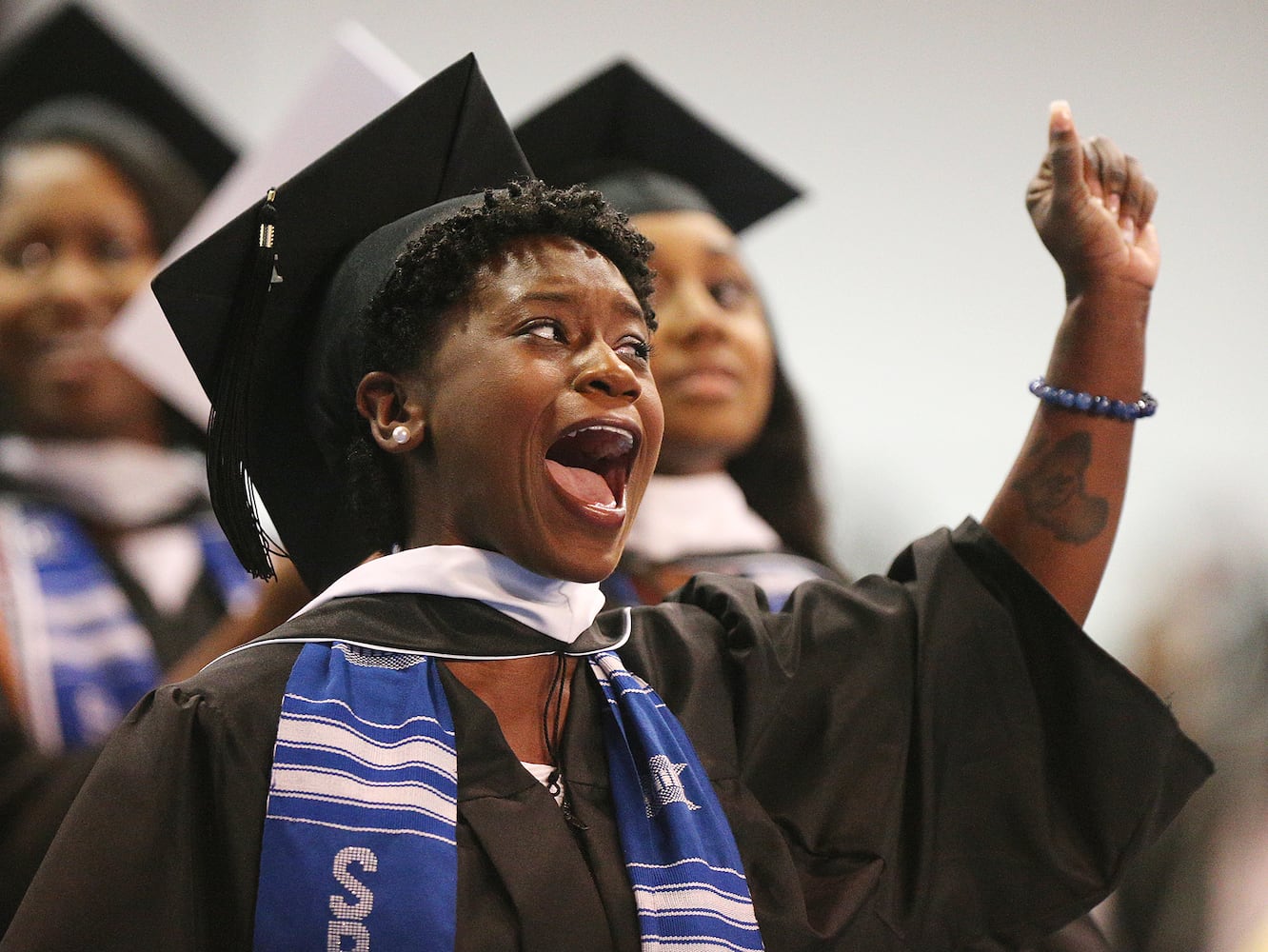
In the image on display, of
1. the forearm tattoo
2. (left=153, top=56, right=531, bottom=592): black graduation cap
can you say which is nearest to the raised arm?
the forearm tattoo

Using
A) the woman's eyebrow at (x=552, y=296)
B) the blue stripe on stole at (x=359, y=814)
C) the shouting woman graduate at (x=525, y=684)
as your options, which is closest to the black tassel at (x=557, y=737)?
the shouting woman graduate at (x=525, y=684)

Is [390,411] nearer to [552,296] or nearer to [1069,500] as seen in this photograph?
[552,296]

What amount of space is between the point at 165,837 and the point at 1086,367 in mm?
1020

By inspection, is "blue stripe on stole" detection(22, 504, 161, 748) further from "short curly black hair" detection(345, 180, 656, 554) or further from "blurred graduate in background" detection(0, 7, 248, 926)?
"short curly black hair" detection(345, 180, 656, 554)

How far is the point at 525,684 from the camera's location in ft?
4.93

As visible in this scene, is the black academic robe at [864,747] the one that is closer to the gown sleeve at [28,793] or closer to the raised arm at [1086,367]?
the raised arm at [1086,367]

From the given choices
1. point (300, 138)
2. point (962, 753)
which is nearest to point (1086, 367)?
point (962, 753)

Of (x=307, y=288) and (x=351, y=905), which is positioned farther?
(x=307, y=288)

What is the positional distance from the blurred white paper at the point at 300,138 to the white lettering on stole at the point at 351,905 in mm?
869

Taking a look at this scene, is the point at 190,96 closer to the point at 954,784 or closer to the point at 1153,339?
the point at 1153,339

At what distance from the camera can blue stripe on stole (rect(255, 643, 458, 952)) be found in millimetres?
1254

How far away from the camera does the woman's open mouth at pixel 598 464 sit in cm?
146

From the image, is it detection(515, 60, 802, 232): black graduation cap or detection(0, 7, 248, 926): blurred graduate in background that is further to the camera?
detection(0, 7, 248, 926): blurred graduate in background

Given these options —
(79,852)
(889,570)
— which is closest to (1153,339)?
(889,570)
